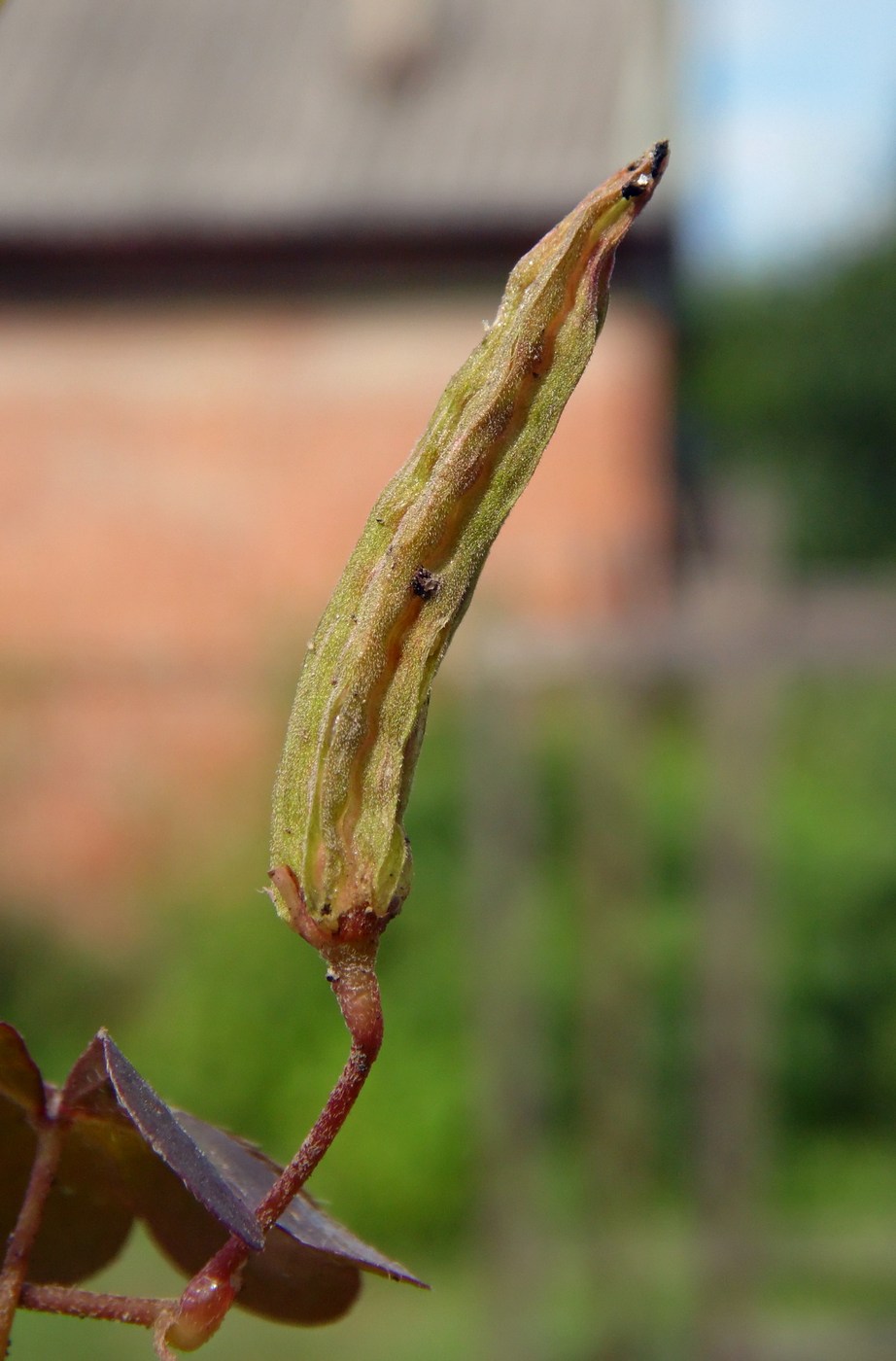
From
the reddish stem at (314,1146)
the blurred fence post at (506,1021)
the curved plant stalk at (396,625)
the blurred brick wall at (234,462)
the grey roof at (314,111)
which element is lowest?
the blurred fence post at (506,1021)

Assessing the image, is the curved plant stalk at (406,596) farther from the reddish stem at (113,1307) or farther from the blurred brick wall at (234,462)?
the blurred brick wall at (234,462)

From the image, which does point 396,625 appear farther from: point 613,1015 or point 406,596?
point 613,1015

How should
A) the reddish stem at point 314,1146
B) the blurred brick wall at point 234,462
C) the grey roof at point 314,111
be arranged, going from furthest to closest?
1. the grey roof at point 314,111
2. the blurred brick wall at point 234,462
3. the reddish stem at point 314,1146

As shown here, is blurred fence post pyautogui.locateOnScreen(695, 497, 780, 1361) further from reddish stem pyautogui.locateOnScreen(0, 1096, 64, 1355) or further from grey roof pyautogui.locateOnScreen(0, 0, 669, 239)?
reddish stem pyautogui.locateOnScreen(0, 1096, 64, 1355)

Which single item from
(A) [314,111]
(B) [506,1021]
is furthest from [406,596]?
(A) [314,111]

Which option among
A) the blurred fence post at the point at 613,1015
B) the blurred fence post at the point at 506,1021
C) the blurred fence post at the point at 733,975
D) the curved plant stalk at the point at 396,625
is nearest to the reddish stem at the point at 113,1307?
the curved plant stalk at the point at 396,625

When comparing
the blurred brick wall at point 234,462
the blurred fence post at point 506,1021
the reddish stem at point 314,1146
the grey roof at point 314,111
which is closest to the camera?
the reddish stem at point 314,1146

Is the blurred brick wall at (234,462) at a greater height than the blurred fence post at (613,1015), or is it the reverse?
the blurred brick wall at (234,462)

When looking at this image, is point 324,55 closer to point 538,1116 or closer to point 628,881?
point 628,881
